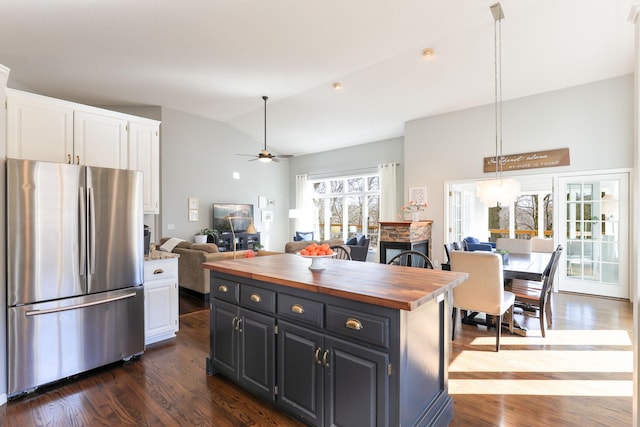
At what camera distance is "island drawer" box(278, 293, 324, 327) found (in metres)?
1.73

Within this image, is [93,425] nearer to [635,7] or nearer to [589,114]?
[635,7]

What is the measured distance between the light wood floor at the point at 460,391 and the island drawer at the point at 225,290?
0.69 metres

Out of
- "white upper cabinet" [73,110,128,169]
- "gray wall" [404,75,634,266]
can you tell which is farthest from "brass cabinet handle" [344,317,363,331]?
"gray wall" [404,75,634,266]

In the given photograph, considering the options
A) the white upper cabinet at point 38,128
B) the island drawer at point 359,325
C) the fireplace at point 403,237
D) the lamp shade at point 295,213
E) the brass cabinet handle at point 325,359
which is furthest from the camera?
the lamp shade at point 295,213

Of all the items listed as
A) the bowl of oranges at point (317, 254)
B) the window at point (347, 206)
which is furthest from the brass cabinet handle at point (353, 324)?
the window at point (347, 206)

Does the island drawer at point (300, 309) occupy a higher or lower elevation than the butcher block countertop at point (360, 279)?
lower

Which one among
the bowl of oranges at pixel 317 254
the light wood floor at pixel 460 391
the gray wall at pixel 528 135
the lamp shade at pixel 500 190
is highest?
the gray wall at pixel 528 135

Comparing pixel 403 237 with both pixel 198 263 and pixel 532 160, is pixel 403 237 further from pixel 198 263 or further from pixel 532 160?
pixel 198 263

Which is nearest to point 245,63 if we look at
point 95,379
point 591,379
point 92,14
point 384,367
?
point 92,14

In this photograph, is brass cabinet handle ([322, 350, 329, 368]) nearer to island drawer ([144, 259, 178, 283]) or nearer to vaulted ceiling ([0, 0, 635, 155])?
island drawer ([144, 259, 178, 283])

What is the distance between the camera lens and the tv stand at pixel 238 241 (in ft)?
24.7

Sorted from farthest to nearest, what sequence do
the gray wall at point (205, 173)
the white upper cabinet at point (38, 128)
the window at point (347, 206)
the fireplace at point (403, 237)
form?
the window at point (347, 206) → the gray wall at point (205, 173) → the fireplace at point (403, 237) → the white upper cabinet at point (38, 128)

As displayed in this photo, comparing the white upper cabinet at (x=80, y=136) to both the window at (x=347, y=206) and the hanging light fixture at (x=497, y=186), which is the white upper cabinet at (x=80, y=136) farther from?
the window at (x=347, y=206)

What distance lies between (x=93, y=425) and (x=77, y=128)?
2.54m
